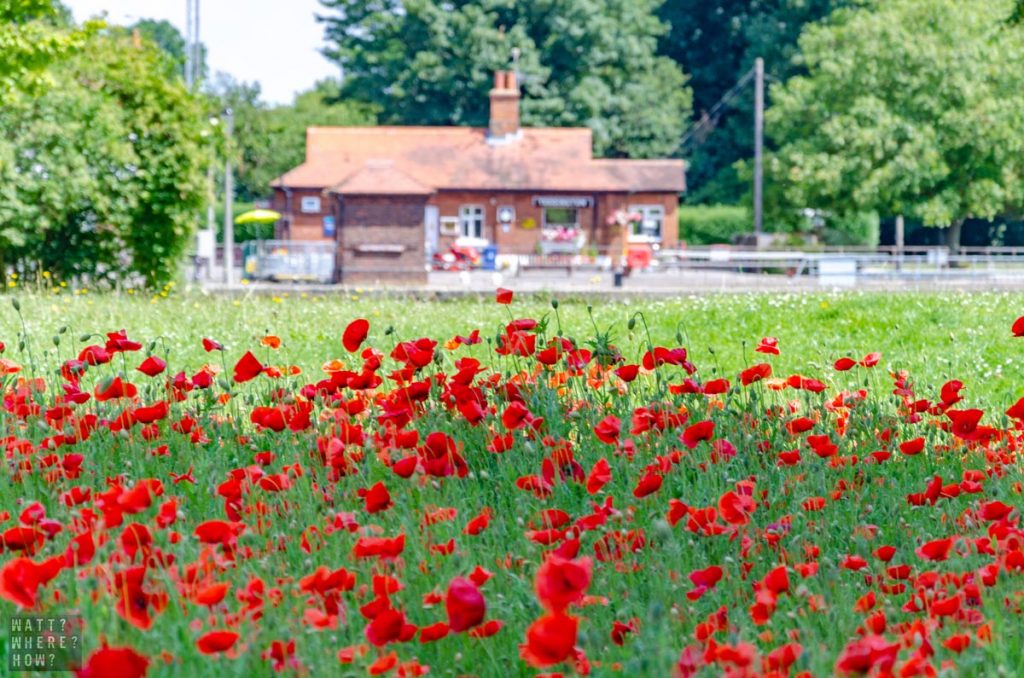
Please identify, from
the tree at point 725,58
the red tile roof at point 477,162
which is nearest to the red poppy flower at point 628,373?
the red tile roof at point 477,162

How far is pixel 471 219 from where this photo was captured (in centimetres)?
5031

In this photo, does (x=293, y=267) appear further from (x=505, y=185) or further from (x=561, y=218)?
(x=561, y=218)

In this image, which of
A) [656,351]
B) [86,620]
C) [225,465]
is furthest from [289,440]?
[86,620]

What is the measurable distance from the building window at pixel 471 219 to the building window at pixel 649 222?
220 inches

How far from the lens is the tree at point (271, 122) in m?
49.5

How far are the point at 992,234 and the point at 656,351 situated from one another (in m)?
51.0

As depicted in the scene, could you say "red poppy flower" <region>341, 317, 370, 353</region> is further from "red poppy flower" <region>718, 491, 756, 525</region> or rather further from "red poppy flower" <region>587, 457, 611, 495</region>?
"red poppy flower" <region>718, 491, 756, 525</region>

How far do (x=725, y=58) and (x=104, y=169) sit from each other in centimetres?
5240

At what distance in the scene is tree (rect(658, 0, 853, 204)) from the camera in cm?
6269

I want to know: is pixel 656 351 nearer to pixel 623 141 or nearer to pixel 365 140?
pixel 365 140

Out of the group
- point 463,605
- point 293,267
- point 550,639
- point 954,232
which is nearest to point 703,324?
point 463,605

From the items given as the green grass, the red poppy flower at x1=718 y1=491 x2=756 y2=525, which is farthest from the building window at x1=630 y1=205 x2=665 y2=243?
the red poppy flower at x1=718 y1=491 x2=756 y2=525

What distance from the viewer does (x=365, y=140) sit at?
51.4 m

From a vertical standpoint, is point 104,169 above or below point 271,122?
below
